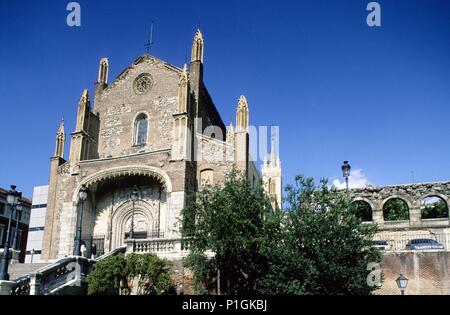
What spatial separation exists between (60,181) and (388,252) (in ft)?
71.0

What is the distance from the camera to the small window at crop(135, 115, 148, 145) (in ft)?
110

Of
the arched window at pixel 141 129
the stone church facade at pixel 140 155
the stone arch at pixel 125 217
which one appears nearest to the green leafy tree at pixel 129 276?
the stone church facade at pixel 140 155

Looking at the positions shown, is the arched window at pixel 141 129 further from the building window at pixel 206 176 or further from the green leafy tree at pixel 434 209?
the green leafy tree at pixel 434 209

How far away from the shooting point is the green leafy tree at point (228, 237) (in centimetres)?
1858

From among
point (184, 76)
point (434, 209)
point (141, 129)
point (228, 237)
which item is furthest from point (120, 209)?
point (434, 209)

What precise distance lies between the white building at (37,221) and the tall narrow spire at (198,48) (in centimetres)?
1826

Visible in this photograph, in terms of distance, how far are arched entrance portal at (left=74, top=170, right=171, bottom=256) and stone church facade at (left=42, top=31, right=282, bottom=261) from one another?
0.07 metres

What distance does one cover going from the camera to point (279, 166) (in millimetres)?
69625

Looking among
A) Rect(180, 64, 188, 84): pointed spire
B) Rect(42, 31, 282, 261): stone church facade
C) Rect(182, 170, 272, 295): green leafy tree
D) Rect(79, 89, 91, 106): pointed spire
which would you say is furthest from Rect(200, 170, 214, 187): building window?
Rect(79, 89, 91, 106): pointed spire

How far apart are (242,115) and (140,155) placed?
7.28 meters

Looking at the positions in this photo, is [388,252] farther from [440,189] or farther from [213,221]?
[440,189]

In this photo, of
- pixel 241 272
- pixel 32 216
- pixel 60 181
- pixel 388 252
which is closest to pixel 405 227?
pixel 388 252

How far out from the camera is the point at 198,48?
114 feet
